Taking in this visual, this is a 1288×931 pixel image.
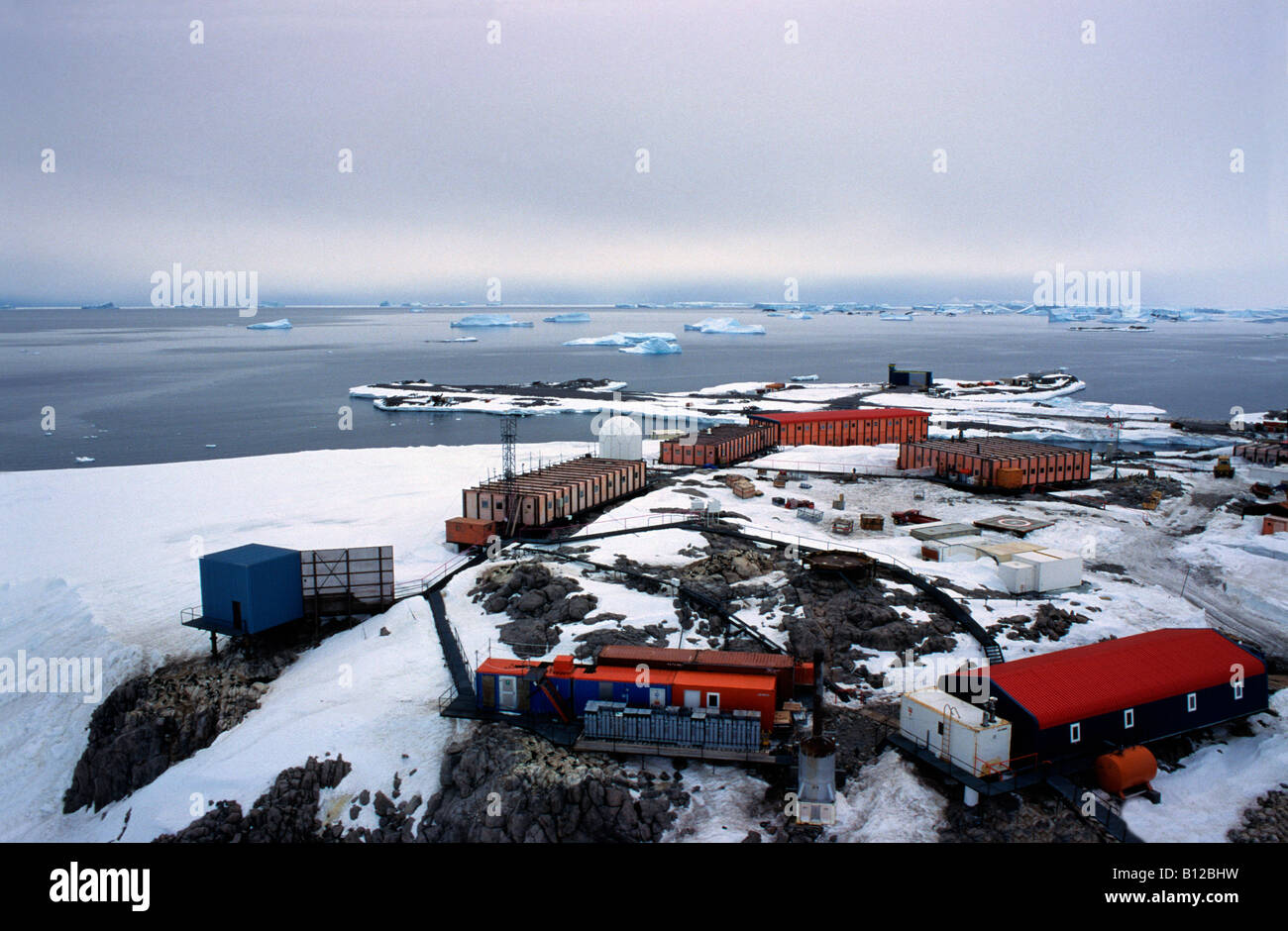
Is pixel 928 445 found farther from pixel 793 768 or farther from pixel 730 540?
pixel 793 768

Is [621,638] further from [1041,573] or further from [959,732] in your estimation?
[1041,573]

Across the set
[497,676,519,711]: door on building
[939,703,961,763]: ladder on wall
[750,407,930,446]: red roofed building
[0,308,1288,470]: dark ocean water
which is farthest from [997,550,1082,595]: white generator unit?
[0,308,1288,470]: dark ocean water

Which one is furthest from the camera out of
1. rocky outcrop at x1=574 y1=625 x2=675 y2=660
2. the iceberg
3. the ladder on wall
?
the iceberg

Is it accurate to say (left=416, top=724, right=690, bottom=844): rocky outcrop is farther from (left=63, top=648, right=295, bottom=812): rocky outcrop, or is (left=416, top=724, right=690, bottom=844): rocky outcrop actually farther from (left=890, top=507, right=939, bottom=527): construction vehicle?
(left=890, top=507, right=939, bottom=527): construction vehicle

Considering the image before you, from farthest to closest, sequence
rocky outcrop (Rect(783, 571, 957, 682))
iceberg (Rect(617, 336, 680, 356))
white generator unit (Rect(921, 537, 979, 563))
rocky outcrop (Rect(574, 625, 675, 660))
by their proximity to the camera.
A: iceberg (Rect(617, 336, 680, 356))
white generator unit (Rect(921, 537, 979, 563))
rocky outcrop (Rect(574, 625, 675, 660))
rocky outcrop (Rect(783, 571, 957, 682))

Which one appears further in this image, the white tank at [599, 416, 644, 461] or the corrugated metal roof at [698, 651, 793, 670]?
the white tank at [599, 416, 644, 461]

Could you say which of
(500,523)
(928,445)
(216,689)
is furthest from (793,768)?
(928,445)
